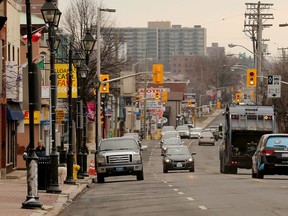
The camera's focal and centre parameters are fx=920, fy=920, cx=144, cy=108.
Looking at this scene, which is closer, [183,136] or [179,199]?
[179,199]

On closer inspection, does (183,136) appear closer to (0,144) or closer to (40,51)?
(40,51)

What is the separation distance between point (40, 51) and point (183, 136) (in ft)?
181

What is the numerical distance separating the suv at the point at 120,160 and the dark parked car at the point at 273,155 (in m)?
5.28

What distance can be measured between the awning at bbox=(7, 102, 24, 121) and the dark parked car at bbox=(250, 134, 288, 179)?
1334 centimetres

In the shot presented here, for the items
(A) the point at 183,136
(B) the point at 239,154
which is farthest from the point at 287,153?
(A) the point at 183,136

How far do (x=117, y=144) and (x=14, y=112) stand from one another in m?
7.54

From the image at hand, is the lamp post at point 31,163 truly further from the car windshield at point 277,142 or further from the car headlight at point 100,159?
the car headlight at point 100,159

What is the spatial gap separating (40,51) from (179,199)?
45.1 m

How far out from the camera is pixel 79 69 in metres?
40.9

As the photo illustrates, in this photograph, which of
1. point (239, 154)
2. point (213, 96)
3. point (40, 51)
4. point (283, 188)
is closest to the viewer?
point (283, 188)

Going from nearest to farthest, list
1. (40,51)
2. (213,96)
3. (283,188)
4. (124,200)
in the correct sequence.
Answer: (124,200) → (283,188) → (40,51) → (213,96)

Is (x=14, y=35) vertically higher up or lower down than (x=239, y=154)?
higher up

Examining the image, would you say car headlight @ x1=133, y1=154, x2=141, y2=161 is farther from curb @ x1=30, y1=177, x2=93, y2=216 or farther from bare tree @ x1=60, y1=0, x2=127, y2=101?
bare tree @ x1=60, y1=0, x2=127, y2=101

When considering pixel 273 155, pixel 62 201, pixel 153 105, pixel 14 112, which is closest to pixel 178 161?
pixel 14 112
